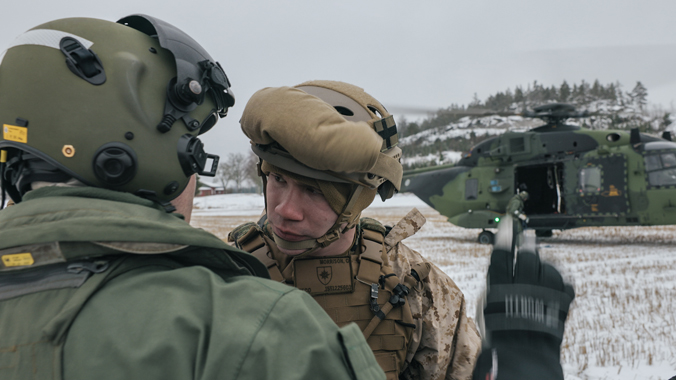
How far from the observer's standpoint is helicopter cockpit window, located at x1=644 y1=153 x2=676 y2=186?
9180 millimetres

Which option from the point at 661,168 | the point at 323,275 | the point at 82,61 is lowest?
the point at 323,275

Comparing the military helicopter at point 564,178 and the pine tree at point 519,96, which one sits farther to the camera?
the pine tree at point 519,96

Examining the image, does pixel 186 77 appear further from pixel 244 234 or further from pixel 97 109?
pixel 244 234

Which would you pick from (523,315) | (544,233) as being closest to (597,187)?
(544,233)

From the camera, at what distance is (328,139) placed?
1.23 meters

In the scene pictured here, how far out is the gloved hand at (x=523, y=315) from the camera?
105 cm

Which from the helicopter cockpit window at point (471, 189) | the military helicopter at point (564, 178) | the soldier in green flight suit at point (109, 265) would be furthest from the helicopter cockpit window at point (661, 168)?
the soldier in green flight suit at point (109, 265)

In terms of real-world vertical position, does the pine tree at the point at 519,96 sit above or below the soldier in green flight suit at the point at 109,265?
above

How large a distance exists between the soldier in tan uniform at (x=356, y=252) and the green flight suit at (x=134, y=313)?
2.16ft

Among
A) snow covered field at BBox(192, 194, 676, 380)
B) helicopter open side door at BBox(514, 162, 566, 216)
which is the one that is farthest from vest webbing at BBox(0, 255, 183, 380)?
helicopter open side door at BBox(514, 162, 566, 216)

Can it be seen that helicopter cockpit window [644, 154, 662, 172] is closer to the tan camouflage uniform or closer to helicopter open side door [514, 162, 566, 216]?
helicopter open side door [514, 162, 566, 216]

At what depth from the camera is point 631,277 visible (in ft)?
19.4

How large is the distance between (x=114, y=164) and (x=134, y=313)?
41cm

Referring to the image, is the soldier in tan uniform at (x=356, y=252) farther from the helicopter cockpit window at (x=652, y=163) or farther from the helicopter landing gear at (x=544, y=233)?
the helicopter landing gear at (x=544, y=233)
